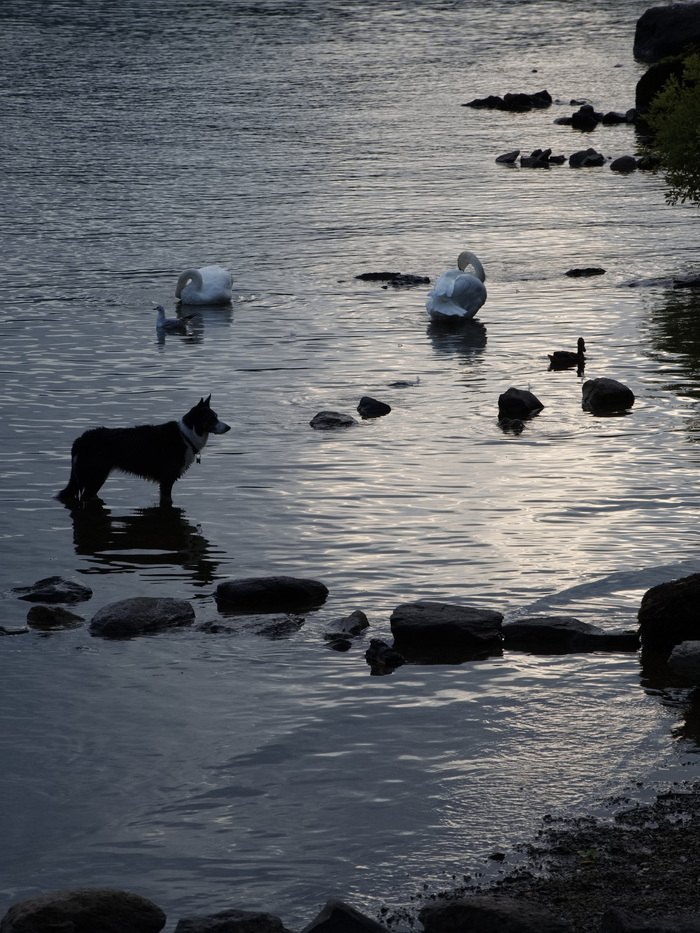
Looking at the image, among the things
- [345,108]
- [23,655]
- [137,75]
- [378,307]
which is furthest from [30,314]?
[137,75]

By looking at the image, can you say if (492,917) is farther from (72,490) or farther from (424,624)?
(72,490)

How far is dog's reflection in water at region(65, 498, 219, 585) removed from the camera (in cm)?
1234

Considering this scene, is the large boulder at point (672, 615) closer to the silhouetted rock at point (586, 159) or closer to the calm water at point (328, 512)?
the calm water at point (328, 512)

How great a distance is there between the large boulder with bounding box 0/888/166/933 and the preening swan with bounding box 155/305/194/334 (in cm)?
1468

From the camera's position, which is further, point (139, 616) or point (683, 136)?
point (683, 136)

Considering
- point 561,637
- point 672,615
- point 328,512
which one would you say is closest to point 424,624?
point 561,637

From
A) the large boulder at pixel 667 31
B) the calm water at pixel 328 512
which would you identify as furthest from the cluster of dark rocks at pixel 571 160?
the large boulder at pixel 667 31

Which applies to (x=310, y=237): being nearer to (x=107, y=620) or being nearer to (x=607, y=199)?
(x=607, y=199)

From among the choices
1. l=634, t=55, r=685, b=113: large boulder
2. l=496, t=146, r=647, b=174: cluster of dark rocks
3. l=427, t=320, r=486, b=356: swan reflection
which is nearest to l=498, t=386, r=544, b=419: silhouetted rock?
l=427, t=320, r=486, b=356: swan reflection

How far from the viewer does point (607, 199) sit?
33094 mm

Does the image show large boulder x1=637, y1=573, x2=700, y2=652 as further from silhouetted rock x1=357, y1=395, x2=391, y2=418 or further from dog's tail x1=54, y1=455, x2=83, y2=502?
silhouetted rock x1=357, y1=395, x2=391, y2=418

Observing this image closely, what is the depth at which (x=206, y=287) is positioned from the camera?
23109mm

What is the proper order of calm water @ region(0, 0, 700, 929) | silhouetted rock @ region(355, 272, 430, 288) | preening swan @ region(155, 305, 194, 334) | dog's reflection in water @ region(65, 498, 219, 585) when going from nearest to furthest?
calm water @ region(0, 0, 700, 929), dog's reflection in water @ region(65, 498, 219, 585), preening swan @ region(155, 305, 194, 334), silhouetted rock @ region(355, 272, 430, 288)

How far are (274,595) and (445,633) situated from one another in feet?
5.18
